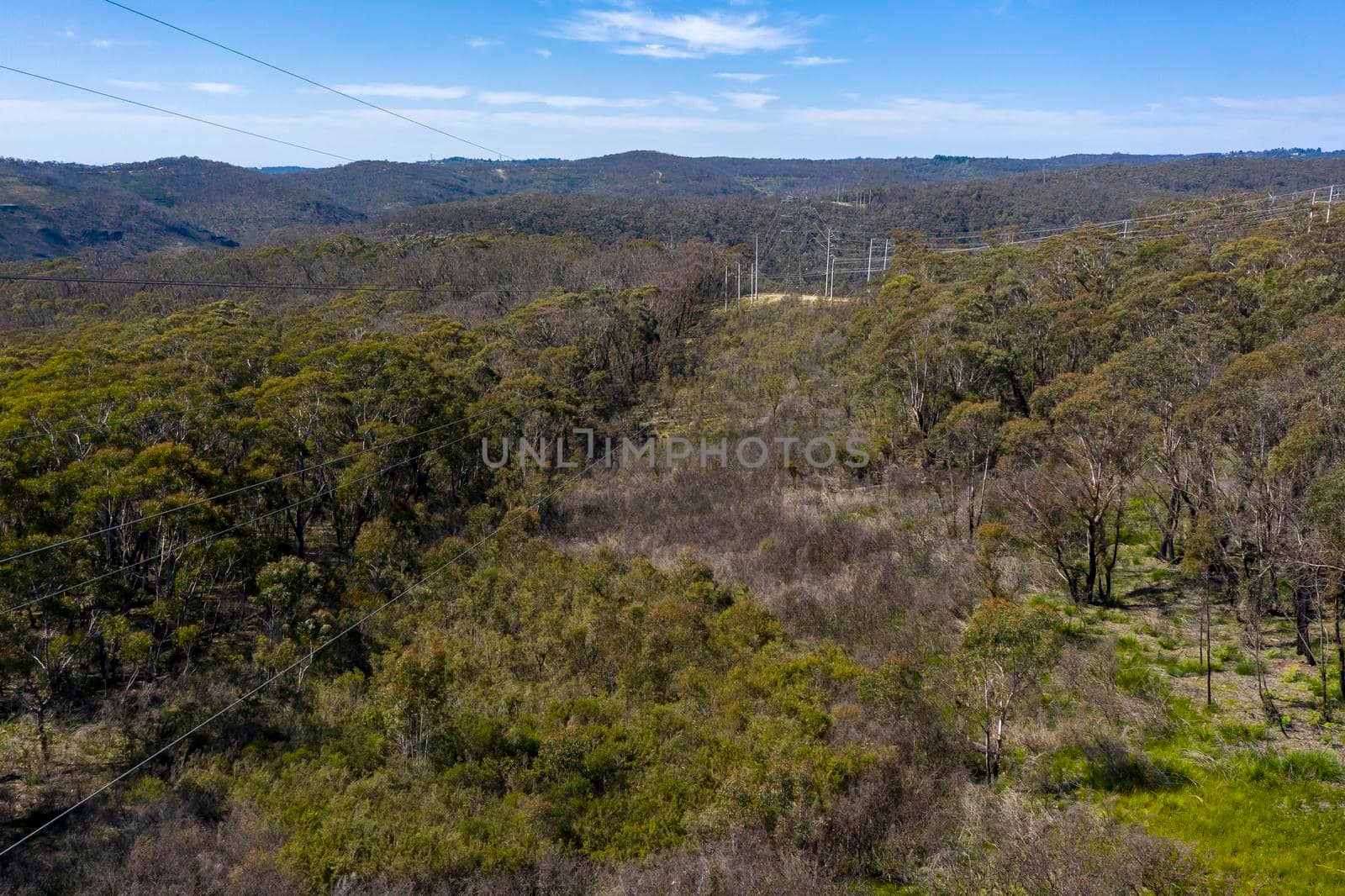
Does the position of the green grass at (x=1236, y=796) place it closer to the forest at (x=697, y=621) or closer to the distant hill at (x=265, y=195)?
the forest at (x=697, y=621)

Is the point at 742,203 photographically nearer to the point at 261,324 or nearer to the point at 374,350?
the point at 261,324

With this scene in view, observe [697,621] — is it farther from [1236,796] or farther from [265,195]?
[265,195]

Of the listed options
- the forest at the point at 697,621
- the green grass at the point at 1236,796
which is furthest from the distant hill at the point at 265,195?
the green grass at the point at 1236,796

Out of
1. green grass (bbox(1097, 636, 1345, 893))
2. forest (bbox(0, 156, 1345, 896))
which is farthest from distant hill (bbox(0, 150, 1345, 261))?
green grass (bbox(1097, 636, 1345, 893))

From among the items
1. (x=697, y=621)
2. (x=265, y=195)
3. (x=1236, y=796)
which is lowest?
(x=697, y=621)

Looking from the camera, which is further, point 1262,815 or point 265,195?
point 265,195

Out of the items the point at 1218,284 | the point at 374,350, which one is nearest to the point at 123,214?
the point at 374,350

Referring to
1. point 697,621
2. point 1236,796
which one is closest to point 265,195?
point 697,621

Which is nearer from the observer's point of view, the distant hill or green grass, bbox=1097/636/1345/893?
green grass, bbox=1097/636/1345/893

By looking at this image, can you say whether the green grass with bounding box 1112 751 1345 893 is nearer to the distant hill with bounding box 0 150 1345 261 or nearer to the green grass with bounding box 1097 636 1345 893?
the green grass with bounding box 1097 636 1345 893
